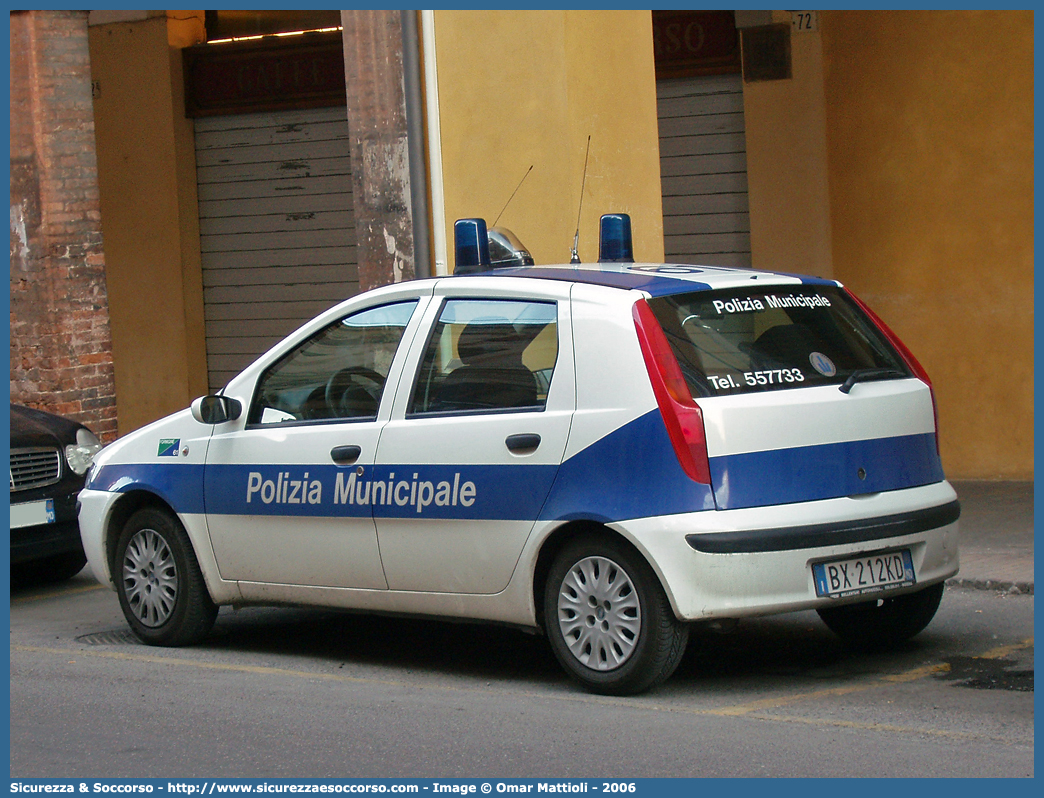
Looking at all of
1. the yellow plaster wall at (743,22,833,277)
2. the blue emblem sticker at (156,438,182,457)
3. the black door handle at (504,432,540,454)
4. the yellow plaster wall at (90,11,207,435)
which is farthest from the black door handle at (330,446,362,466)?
the yellow plaster wall at (90,11,207,435)

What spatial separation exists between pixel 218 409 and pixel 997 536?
519 centimetres

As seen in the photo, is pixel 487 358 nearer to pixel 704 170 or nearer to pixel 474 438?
pixel 474 438

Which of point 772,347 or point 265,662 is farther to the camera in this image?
point 265,662

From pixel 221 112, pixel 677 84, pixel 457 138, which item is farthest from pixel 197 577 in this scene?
pixel 221 112

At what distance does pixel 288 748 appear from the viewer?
548cm

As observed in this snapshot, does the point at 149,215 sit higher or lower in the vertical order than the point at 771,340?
higher

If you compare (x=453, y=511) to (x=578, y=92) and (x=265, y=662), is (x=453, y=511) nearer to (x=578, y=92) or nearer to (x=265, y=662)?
(x=265, y=662)

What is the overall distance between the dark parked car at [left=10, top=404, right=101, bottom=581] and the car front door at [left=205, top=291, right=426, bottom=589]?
2.55m

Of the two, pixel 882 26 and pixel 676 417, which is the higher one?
pixel 882 26

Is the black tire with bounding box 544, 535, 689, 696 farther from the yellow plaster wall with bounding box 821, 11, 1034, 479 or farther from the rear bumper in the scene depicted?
the yellow plaster wall with bounding box 821, 11, 1034, 479

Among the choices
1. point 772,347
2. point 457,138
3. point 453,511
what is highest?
point 457,138

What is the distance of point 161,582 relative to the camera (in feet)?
24.6

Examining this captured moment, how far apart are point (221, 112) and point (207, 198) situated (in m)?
0.91

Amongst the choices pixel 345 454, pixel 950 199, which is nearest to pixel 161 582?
pixel 345 454
